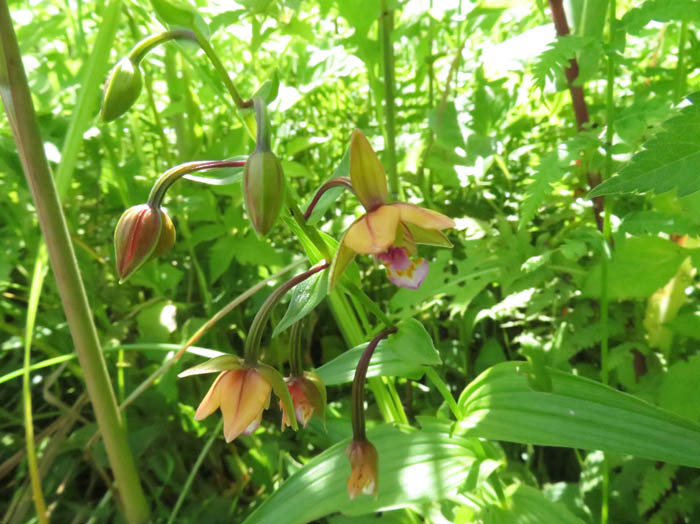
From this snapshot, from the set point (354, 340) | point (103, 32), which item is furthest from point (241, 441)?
point (103, 32)

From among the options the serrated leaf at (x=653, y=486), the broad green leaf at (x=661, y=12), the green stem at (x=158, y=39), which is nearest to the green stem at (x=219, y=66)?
the green stem at (x=158, y=39)

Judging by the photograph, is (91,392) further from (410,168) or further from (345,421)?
(410,168)

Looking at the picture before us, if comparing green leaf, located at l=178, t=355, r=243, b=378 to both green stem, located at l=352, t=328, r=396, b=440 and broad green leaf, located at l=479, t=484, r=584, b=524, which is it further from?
broad green leaf, located at l=479, t=484, r=584, b=524

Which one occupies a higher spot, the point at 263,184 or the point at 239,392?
the point at 263,184

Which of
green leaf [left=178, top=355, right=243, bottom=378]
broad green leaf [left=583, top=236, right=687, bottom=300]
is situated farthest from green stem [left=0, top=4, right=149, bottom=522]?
broad green leaf [left=583, top=236, right=687, bottom=300]

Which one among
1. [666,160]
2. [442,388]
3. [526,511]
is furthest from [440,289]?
[666,160]

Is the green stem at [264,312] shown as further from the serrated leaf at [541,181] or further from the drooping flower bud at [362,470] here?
the serrated leaf at [541,181]

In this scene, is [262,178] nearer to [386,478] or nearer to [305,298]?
[305,298]
